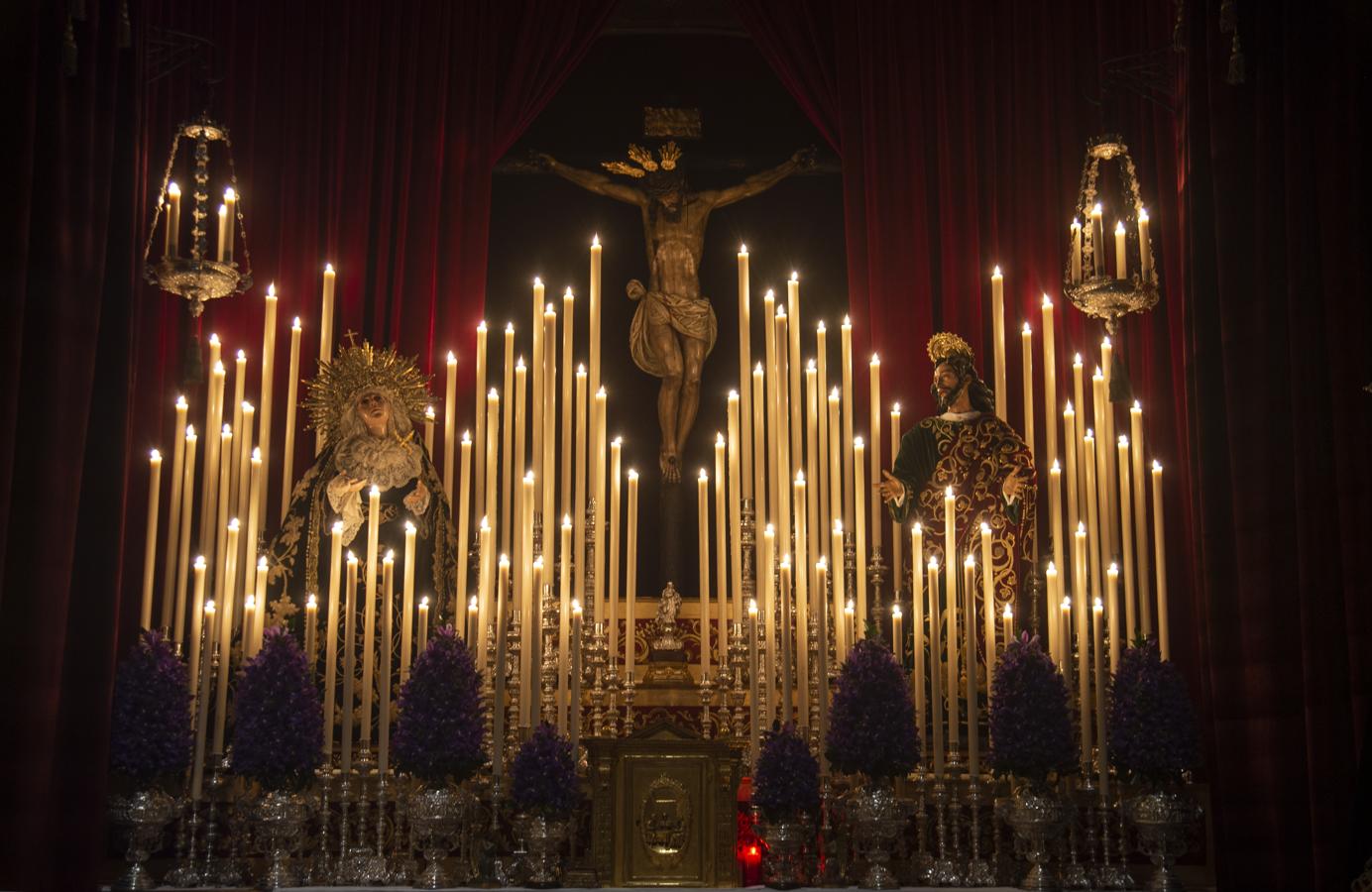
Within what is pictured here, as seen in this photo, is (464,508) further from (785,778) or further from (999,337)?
(999,337)

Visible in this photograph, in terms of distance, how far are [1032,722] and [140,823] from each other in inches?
91.1

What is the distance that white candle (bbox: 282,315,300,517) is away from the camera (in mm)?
5598

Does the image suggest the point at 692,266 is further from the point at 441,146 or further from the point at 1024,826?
the point at 1024,826

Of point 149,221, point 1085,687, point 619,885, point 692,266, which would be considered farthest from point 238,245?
point 1085,687

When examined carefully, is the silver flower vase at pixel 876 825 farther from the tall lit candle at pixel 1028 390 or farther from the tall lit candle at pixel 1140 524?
the tall lit candle at pixel 1028 390

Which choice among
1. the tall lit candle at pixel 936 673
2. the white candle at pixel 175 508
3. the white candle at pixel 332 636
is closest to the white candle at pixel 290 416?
the white candle at pixel 175 508

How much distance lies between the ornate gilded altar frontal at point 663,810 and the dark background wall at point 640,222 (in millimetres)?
2005

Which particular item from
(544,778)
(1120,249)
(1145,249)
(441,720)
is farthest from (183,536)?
(1145,249)

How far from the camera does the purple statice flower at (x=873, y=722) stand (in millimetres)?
4258

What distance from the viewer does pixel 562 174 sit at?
6441mm

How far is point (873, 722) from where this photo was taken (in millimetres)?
4262

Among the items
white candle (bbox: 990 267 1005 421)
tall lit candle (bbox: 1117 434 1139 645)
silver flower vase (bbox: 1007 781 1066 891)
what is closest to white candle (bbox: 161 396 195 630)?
silver flower vase (bbox: 1007 781 1066 891)

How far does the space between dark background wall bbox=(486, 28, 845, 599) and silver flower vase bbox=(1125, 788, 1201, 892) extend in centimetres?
238

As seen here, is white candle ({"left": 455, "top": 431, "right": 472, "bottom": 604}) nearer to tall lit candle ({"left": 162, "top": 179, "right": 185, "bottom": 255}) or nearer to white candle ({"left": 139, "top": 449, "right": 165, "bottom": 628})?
white candle ({"left": 139, "top": 449, "right": 165, "bottom": 628})
